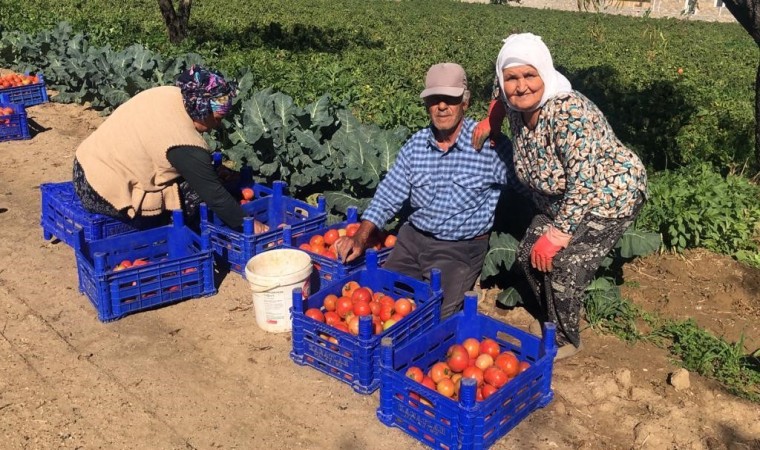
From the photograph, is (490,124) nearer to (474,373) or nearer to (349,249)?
(349,249)

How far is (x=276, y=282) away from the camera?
4840 mm

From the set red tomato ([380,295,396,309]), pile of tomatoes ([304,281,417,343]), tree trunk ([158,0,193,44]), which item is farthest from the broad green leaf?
tree trunk ([158,0,193,44])

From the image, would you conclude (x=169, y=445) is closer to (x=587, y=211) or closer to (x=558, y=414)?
(x=558, y=414)

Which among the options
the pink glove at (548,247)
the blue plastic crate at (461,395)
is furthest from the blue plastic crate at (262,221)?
the pink glove at (548,247)

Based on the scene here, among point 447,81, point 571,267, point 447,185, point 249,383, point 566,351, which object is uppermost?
point 447,81

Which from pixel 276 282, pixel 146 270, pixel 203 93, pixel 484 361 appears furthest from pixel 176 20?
pixel 484 361

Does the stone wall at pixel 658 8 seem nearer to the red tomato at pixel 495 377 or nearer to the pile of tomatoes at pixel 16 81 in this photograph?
the pile of tomatoes at pixel 16 81

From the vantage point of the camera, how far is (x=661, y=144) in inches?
315

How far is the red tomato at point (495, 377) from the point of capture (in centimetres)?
405

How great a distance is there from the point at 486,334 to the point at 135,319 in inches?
102

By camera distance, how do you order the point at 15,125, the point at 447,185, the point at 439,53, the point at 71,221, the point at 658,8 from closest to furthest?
the point at 447,185
the point at 71,221
the point at 15,125
the point at 439,53
the point at 658,8

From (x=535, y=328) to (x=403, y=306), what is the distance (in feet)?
3.69

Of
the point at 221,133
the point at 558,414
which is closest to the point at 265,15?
the point at 221,133

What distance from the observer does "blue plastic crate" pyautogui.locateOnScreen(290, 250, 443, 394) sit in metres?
4.34
